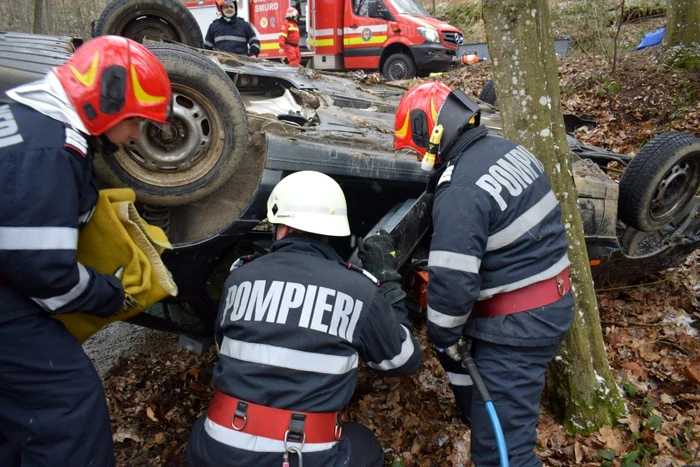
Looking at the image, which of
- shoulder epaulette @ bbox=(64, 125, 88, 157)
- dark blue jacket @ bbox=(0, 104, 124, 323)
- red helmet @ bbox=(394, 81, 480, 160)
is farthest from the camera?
red helmet @ bbox=(394, 81, 480, 160)

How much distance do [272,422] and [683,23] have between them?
Result: 345 inches

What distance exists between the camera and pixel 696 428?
2834mm

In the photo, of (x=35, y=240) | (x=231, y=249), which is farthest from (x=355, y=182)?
(x=35, y=240)

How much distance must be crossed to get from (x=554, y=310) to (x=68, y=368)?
199 cm

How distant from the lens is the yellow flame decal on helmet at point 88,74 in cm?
184

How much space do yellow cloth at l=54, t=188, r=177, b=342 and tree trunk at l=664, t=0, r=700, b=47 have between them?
27.8ft

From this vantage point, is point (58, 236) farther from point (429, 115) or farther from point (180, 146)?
point (429, 115)

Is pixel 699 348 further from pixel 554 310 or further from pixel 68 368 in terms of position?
pixel 68 368

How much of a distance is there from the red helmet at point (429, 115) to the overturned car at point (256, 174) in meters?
0.22

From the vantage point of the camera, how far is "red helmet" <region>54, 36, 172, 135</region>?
184 cm

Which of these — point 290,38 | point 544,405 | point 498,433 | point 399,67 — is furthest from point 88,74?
point 399,67

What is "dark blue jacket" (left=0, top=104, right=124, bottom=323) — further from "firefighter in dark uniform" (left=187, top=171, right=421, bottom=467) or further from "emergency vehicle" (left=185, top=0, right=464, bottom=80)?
"emergency vehicle" (left=185, top=0, right=464, bottom=80)

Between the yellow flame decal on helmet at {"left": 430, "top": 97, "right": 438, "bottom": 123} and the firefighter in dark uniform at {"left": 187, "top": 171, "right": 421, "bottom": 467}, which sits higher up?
the yellow flame decal on helmet at {"left": 430, "top": 97, "right": 438, "bottom": 123}

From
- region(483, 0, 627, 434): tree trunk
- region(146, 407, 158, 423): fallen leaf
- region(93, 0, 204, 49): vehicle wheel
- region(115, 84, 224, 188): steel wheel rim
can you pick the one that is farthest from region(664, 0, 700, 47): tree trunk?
region(146, 407, 158, 423): fallen leaf
